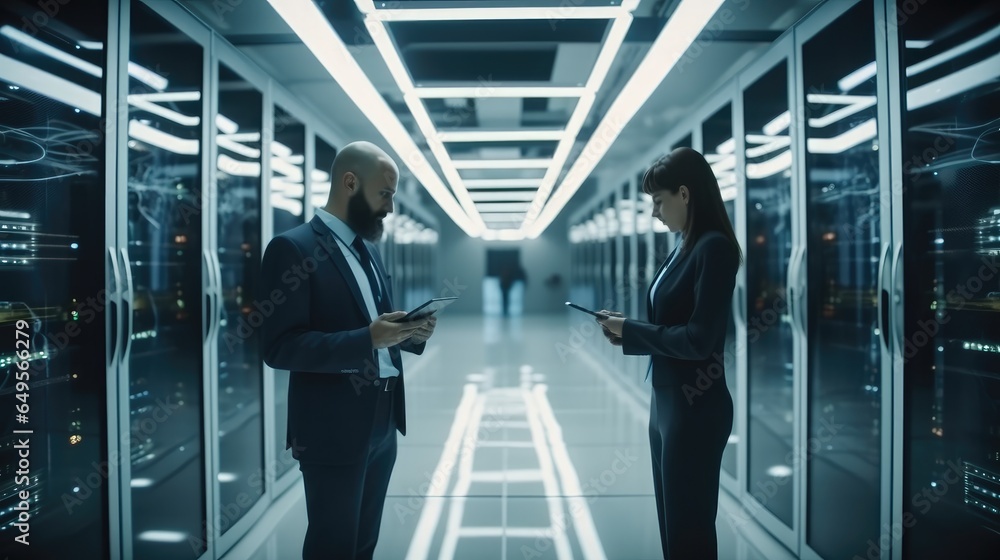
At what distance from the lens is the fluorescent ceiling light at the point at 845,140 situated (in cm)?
245

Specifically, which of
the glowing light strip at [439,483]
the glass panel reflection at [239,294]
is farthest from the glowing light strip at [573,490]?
the glass panel reflection at [239,294]

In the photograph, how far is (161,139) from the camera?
8.40 feet

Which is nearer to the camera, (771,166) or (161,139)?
(161,139)

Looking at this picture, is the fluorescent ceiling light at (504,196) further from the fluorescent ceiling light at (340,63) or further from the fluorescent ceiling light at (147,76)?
the fluorescent ceiling light at (147,76)

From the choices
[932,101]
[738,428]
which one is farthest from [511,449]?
[932,101]

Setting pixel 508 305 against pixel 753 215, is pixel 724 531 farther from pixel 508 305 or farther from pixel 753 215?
pixel 508 305

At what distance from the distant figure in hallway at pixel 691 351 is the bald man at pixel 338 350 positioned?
0.78 meters

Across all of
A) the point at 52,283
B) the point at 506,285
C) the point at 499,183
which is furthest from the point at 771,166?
the point at 506,285

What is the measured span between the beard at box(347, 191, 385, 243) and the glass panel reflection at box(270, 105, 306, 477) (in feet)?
6.47

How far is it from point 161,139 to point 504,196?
19.7 feet

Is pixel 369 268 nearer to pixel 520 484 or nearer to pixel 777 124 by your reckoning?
pixel 520 484

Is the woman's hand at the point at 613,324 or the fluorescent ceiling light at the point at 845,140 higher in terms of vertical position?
the fluorescent ceiling light at the point at 845,140

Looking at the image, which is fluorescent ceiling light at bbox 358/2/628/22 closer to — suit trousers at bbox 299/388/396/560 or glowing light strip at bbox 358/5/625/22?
glowing light strip at bbox 358/5/625/22

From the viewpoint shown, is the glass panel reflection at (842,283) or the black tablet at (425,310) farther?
the glass panel reflection at (842,283)
